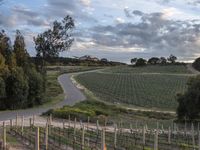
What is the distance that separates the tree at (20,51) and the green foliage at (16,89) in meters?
6.49

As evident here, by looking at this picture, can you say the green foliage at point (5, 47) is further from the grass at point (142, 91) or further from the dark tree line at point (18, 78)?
the grass at point (142, 91)

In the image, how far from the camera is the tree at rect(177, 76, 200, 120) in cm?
6419

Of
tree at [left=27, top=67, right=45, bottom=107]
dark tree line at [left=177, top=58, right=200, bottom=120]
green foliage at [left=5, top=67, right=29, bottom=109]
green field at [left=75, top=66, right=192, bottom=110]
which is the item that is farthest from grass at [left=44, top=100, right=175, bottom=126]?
green field at [left=75, top=66, right=192, bottom=110]

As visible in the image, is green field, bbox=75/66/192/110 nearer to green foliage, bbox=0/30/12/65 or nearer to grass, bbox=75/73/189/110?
grass, bbox=75/73/189/110

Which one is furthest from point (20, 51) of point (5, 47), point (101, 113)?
point (101, 113)

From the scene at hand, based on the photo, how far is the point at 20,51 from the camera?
7900 centimetres

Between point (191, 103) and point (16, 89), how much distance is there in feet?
70.9

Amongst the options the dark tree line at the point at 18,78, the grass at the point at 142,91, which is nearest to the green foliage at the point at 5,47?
the dark tree line at the point at 18,78

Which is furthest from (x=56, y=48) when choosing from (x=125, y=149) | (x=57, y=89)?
(x=125, y=149)

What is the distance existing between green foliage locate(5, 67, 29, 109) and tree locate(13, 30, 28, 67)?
6.49 m

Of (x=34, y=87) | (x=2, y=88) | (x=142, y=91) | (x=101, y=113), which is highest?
(x=2, y=88)

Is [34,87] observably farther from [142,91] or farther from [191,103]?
[142,91]

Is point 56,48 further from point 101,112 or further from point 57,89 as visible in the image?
point 101,112

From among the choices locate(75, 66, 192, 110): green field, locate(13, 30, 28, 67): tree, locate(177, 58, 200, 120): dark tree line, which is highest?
locate(13, 30, 28, 67): tree
